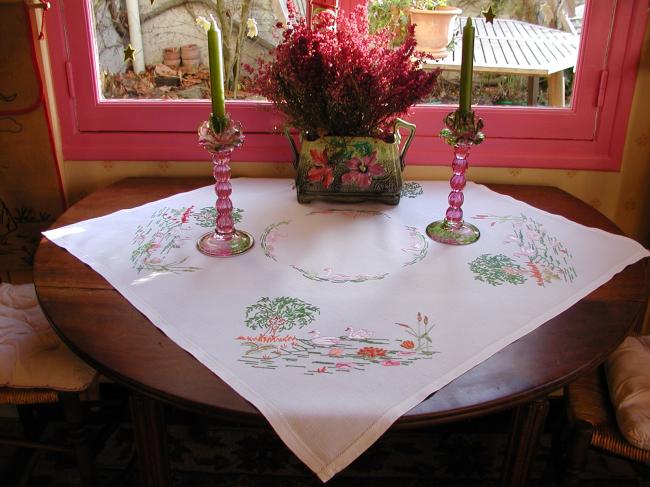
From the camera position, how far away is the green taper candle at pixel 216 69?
3.57 feet

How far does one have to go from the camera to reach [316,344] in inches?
38.2

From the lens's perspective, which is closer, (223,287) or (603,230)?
(223,287)

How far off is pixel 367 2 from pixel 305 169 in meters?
0.50

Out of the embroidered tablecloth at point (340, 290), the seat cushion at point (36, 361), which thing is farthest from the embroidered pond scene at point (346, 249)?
the seat cushion at point (36, 361)

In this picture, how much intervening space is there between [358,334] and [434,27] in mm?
1008

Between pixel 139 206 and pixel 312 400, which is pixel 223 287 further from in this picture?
pixel 139 206

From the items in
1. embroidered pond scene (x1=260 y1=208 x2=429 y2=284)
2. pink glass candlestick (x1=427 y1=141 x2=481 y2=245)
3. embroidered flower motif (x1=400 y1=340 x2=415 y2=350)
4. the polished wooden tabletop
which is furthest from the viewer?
pink glass candlestick (x1=427 y1=141 x2=481 y2=245)

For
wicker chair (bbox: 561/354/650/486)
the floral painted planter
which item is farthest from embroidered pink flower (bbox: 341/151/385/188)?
wicker chair (bbox: 561/354/650/486)

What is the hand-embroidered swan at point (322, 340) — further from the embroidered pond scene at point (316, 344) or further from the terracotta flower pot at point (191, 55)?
the terracotta flower pot at point (191, 55)

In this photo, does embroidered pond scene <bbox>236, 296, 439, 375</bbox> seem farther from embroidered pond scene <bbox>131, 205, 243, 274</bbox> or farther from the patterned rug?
the patterned rug

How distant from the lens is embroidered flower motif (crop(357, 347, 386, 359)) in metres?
0.94

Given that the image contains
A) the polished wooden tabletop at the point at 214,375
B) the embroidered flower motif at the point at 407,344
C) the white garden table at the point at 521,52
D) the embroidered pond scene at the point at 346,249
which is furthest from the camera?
the white garden table at the point at 521,52

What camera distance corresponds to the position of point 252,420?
830mm

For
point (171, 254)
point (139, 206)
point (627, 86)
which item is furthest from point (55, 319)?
point (627, 86)
